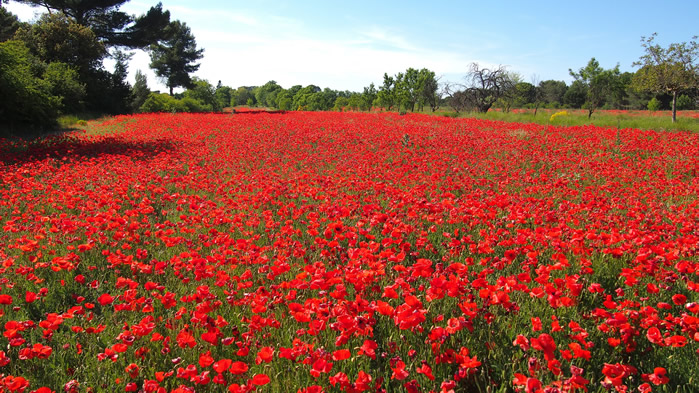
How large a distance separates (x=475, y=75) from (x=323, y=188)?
39.7 m

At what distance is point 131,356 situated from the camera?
2.50 metres


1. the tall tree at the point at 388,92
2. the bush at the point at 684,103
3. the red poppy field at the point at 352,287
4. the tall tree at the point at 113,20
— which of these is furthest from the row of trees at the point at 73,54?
the bush at the point at 684,103

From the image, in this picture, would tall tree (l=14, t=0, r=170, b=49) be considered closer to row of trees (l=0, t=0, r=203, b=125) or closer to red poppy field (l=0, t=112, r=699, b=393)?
row of trees (l=0, t=0, r=203, b=125)

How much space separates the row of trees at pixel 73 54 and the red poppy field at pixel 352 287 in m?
8.57

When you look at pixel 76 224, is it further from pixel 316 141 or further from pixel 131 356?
pixel 316 141

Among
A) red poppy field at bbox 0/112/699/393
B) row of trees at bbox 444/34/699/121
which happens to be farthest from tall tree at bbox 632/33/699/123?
red poppy field at bbox 0/112/699/393

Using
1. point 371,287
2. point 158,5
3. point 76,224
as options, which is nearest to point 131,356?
point 371,287

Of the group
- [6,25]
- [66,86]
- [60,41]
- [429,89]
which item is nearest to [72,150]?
[66,86]

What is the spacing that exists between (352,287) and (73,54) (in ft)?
107

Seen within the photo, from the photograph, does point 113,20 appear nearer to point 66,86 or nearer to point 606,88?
point 66,86

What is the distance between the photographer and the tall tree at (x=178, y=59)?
146 ft

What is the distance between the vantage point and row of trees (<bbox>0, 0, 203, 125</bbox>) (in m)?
14.3

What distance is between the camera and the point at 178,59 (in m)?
44.7

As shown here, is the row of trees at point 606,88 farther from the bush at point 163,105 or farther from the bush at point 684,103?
the bush at point 163,105
